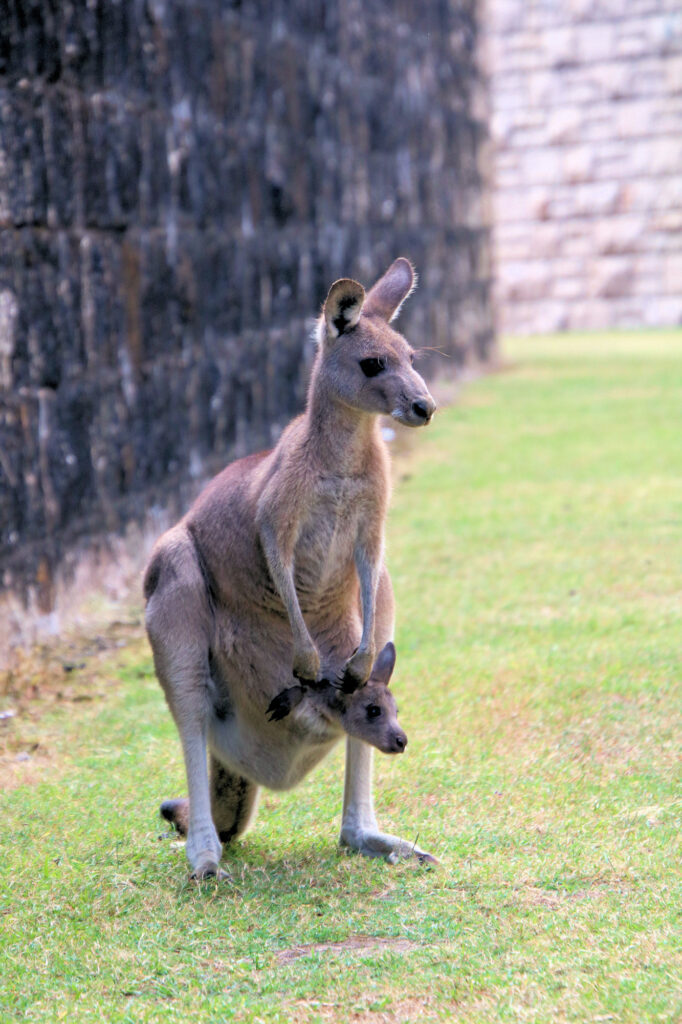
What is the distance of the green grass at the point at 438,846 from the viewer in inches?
101

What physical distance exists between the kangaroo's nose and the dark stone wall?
2135mm

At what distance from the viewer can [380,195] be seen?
10086 millimetres

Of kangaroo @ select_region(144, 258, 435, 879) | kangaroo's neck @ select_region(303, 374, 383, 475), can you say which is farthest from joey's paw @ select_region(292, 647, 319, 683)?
kangaroo's neck @ select_region(303, 374, 383, 475)

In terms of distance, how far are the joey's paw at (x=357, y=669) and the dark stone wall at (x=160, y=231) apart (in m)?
2.00

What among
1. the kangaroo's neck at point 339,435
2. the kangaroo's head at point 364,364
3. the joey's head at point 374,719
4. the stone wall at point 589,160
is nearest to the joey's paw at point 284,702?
the joey's head at point 374,719

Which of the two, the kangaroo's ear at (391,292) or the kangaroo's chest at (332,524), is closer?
the kangaroo's chest at (332,524)

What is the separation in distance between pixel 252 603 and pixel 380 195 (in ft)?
23.9

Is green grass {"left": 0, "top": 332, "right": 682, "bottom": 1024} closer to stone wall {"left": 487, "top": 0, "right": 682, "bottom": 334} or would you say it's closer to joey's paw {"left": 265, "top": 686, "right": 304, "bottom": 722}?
joey's paw {"left": 265, "top": 686, "right": 304, "bottom": 722}

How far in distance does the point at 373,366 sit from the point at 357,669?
0.67m

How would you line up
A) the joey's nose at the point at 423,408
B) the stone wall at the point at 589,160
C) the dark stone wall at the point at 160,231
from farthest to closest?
the stone wall at the point at 589,160 → the dark stone wall at the point at 160,231 → the joey's nose at the point at 423,408

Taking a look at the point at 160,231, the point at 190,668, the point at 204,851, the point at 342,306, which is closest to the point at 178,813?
the point at 204,851

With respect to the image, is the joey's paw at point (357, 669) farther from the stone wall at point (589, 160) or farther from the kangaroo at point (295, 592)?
the stone wall at point (589, 160)

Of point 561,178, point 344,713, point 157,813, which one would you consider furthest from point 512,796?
point 561,178

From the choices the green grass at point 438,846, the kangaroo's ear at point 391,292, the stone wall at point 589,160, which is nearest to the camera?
the green grass at point 438,846
